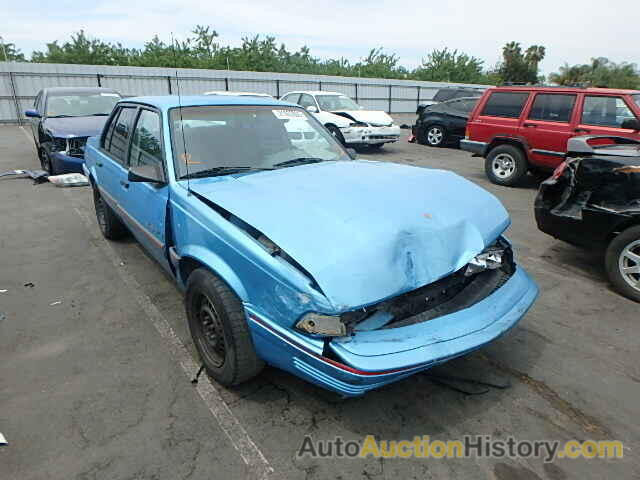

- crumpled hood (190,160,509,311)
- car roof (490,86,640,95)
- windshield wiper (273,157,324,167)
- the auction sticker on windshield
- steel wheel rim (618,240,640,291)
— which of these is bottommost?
steel wheel rim (618,240,640,291)

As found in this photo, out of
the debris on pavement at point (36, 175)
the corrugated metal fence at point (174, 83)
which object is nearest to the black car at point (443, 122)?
the debris on pavement at point (36, 175)

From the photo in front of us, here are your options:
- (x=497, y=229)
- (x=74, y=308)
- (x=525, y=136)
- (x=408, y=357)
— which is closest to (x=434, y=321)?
(x=408, y=357)

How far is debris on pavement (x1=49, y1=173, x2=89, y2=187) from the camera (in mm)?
7944

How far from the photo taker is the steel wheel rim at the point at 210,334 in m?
2.52

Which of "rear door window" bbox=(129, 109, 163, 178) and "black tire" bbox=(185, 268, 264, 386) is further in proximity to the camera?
"rear door window" bbox=(129, 109, 163, 178)

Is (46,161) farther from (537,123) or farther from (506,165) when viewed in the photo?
(537,123)

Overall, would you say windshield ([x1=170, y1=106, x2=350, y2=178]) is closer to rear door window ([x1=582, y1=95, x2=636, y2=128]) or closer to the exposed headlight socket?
the exposed headlight socket

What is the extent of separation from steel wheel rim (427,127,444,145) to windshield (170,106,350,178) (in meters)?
10.3

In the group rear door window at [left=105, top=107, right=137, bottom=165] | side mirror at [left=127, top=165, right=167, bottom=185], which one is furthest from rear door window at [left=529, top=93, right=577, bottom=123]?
side mirror at [left=127, top=165, right=167, bottom=185]

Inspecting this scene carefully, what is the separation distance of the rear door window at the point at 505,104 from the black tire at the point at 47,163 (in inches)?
339

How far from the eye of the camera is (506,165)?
27.1 ft

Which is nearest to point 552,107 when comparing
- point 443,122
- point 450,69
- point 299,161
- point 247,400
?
point 443,122

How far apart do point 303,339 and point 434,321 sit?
72 centimetres

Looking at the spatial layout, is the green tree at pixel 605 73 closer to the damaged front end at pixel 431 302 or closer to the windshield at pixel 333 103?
the windshield at pixel 333 103
